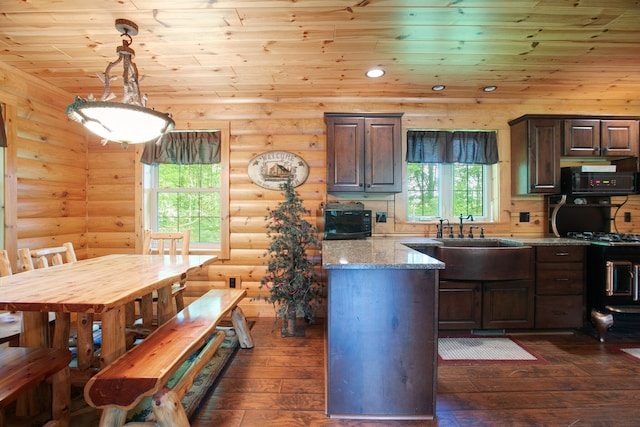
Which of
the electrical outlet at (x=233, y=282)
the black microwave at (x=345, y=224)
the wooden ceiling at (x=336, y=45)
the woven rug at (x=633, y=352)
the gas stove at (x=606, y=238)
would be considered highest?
the wooden ceiling at (x=336, y=45)

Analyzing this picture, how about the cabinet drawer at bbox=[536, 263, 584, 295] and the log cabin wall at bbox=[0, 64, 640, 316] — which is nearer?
the cabinet drawer at bbox=[536, 263, 584, 295]

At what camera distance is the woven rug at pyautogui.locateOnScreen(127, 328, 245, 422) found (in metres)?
1.76

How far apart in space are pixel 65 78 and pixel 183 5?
191cm

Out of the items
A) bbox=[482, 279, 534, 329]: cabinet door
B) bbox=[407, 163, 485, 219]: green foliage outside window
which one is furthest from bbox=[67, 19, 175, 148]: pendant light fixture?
bbox=[482, 279, 534, 329]: cabinet door

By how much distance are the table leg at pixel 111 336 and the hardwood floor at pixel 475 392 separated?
41cm

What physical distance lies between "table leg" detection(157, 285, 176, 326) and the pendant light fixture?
1.23m

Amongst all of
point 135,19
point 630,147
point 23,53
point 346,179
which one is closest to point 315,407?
point 346,179

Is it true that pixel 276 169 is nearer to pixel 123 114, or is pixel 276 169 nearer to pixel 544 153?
pixel 123 114

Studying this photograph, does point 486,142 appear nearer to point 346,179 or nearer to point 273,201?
point 346,179

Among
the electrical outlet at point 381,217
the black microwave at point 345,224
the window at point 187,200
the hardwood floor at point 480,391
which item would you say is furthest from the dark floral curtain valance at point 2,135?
the electrical outlet at point 381,217

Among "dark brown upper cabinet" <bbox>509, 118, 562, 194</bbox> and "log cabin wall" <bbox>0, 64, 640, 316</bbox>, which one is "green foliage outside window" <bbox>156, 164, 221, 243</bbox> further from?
"dark brown upper cabinet" <bbox>509, 118, 562, 194</bbox>

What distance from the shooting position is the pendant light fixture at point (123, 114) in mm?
1662

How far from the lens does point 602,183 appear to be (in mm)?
3076

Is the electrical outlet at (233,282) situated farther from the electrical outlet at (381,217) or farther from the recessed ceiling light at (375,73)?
the recessed ceiling light at (375,73)
